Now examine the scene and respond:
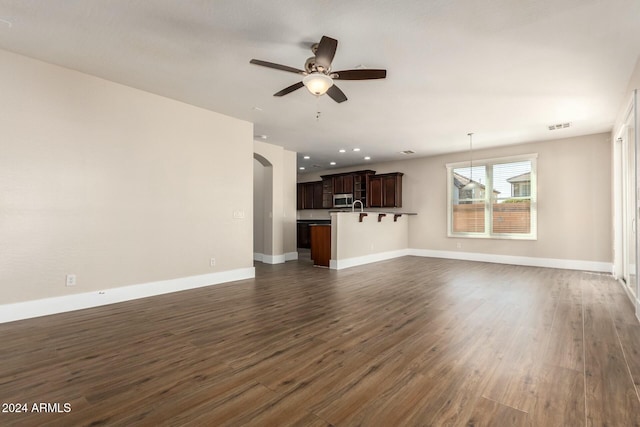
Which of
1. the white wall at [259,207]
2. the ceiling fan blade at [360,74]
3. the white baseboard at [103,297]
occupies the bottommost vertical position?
the white baseboard at [103,297]

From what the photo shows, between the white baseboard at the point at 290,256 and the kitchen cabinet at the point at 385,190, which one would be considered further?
the kitchen cabinet at the point at 385,190

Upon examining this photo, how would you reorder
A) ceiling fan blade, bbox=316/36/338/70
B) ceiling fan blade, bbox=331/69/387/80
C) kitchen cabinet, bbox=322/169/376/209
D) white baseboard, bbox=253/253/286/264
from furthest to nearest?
kitchen cabinet, bbox=322/169/376/209 < white baseboard, bbox=253/253/286/264 < ceiling fan blade, bbox=331/69/387/80 < ceiling fan blade, bbox=316/36/338/70

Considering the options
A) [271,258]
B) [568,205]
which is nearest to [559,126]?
[568,205]

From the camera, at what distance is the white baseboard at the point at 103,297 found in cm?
313

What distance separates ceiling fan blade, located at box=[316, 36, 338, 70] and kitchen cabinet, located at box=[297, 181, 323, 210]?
7501mm

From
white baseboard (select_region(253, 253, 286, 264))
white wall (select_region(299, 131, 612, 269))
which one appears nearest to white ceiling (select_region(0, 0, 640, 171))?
white wall (select_region(299, 131, 612, 269))

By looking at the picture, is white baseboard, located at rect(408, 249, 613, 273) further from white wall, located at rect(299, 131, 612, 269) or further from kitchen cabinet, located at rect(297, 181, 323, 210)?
kitchen cabinet, located at rect(297, 181, 323, 210)

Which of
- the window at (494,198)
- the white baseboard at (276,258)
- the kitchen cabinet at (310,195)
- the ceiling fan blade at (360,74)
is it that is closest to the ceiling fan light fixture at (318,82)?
the ceiling fan blade at (360,74)

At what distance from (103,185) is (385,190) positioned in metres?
6.89

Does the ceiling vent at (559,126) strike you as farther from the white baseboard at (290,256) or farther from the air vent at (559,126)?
the white baseboard at (290,256)

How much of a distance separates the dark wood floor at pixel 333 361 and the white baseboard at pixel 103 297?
142mm

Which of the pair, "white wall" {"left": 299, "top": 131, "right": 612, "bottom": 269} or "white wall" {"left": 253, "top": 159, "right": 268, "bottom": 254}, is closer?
"white wall" {"left": 299, "top": 131, "right": 612, "bottom": 269}

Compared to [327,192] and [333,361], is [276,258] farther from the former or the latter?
[333,361]

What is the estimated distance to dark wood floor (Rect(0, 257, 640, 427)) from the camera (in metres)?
1.66
